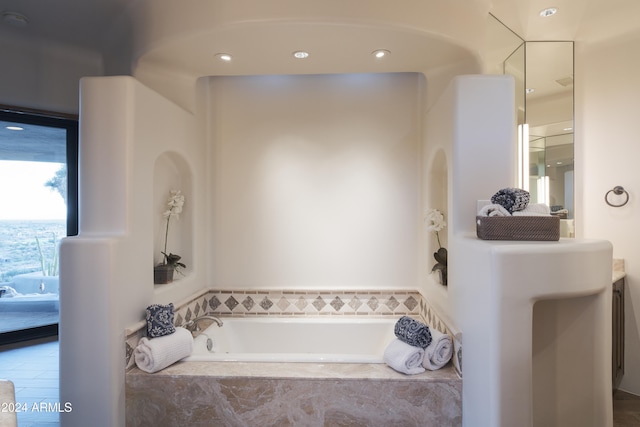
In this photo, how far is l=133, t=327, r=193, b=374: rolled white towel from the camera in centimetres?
183

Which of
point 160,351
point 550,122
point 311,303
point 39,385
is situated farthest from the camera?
point 550,122

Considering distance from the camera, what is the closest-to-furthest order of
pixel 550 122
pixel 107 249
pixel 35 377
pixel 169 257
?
pixel 107 249 < pixel 169 257 < pixel 35 377 < pixel 550 122

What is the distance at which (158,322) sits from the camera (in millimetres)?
1967

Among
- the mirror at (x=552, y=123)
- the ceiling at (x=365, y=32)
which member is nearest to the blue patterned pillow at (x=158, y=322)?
the ceiling at (x=365, y=32)

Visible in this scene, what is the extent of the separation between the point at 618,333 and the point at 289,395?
2545 mm

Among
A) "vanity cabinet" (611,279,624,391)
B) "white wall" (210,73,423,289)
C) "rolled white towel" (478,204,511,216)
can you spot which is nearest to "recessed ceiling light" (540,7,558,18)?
"white wall" (210,73,423,289)

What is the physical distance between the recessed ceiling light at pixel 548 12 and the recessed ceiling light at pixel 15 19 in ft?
12.8

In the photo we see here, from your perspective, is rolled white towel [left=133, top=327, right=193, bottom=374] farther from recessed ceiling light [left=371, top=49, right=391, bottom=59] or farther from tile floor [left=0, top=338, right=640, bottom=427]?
recessed ceiling light [left=371, top=49, right=391, bottom=59]

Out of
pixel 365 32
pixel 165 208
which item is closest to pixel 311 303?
pixel 165 208

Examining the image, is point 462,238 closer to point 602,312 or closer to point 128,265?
point 602,312

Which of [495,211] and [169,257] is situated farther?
[169,257]

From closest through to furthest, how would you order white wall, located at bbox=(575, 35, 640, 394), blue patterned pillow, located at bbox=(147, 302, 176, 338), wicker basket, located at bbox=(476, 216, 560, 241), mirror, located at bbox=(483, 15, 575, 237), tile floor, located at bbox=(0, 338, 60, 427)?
wicker basket, located at bbox=(476, 216, 560, 241) < blue patterned pillow, located at bbox=(147, 302, 176, 338) < tile floor, located at bbox=(0, 338, 60, 427) < white wall, located at bbox=(575, 35, 640, 394) < mirror, located at bbox=(483, 15, 575, 237)

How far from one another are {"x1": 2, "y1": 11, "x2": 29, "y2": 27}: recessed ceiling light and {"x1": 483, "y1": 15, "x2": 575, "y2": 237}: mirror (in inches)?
157

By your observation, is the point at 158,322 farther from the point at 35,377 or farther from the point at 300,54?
the point at 300,54
